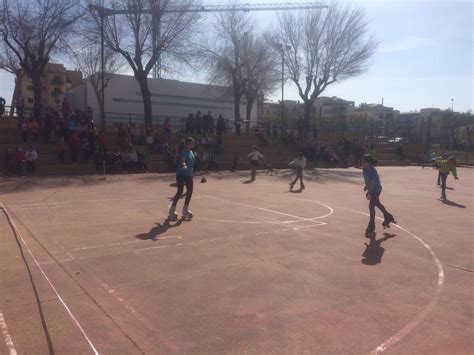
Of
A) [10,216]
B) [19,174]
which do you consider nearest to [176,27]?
[19,174]

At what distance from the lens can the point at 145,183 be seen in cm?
1650

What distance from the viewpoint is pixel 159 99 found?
39.1 metres

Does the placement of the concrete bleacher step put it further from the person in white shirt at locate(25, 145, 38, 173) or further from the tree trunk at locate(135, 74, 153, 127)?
the person in white shirt at locate(25, 145, 38, 173)

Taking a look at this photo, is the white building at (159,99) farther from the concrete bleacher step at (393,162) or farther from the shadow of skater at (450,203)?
the shadow of skater at (450,203)

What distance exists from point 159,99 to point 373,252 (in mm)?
34729

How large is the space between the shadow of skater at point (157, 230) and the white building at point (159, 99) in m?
27.4

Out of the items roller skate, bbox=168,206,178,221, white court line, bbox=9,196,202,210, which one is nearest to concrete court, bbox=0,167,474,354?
white court line, bbox=9,196,202,210

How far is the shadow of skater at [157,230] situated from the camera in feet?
24.2

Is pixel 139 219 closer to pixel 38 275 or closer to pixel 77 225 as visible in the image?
pixel 77 225

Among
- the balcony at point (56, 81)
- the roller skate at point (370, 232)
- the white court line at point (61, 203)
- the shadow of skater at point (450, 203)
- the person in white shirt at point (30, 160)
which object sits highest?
the balcony at point (56, 81)

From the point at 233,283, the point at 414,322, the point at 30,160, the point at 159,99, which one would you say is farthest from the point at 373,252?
the point at 159,99

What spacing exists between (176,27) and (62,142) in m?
12.1

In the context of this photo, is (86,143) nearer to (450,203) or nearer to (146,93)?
(146,93)

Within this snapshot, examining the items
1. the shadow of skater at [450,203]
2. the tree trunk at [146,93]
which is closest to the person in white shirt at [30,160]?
the tree trunk at [146,93]
